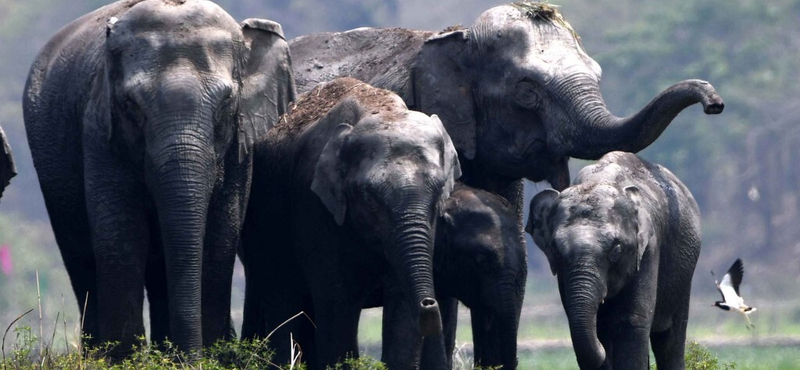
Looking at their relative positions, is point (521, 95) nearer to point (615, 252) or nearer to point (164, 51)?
point (615, 252)

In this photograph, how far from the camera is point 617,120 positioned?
10000 millimetres

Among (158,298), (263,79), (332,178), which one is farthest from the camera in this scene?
(158,298)

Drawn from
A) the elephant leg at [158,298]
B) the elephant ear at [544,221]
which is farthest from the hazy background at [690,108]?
the elephant ear at [544,221]

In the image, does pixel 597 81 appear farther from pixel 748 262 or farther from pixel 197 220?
pixel 748 262

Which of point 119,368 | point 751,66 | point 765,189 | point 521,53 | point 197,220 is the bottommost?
point 119,368

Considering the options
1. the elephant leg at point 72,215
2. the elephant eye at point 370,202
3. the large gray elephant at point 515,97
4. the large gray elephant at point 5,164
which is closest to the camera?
the elephant eye at point 370,202

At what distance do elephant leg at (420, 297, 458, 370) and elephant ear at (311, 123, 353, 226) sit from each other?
1.02 meters

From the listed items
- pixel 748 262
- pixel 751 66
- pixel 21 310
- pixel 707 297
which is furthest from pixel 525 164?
pixel 751 66

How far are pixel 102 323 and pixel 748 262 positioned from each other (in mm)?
26975

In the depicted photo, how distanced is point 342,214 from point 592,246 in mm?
1251

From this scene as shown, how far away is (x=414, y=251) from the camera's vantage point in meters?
8.70

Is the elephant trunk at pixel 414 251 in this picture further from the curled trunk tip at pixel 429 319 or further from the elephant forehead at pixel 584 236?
the elephant forehead at pixel 584 236

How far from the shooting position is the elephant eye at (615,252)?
889cm

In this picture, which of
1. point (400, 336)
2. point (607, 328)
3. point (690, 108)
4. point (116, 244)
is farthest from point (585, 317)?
point (690, 108)
